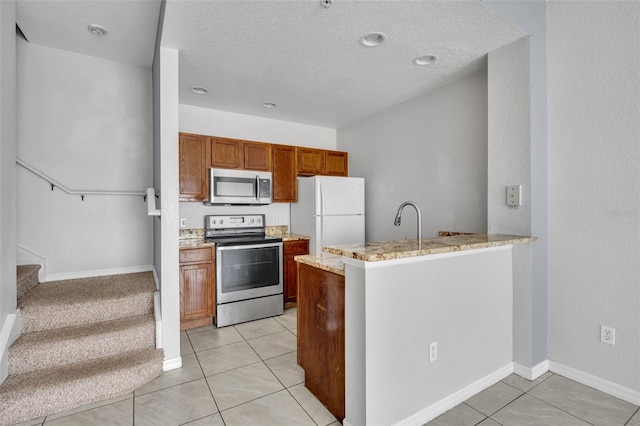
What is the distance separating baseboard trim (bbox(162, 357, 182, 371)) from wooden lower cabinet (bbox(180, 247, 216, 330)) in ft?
2.69

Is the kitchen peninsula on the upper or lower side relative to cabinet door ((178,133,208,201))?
lower

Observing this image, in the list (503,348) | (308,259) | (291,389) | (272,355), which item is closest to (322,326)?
(308,259)

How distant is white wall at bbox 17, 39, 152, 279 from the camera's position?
9.54 feet

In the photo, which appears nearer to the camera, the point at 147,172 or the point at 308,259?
the point at 308,259

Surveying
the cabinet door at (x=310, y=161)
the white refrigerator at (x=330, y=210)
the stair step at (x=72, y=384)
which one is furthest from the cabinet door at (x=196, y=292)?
the cabinet door at (x=310, y=161)

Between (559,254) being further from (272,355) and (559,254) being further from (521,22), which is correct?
(272,355)

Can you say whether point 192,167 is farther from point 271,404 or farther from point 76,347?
point 271,404

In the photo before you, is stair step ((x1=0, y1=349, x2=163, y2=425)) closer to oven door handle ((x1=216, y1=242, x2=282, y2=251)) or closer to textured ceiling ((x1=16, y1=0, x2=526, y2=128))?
oven door handle ((x1=216, y1=242, x2=282, y2=251))

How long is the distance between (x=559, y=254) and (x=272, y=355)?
244 cm

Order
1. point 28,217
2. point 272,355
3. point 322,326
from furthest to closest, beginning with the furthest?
1. point 28,217
2. point 272,355
3. point 322,326

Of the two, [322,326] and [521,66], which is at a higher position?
[521,66]

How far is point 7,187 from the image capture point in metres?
2.12

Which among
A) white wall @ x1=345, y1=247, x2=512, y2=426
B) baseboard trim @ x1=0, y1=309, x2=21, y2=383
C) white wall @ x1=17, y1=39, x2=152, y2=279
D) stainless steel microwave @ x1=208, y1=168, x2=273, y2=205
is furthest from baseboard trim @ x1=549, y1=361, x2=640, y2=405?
white wall @ x1=17, y1=39, x2=152, y2=279

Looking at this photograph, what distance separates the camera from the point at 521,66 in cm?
234
